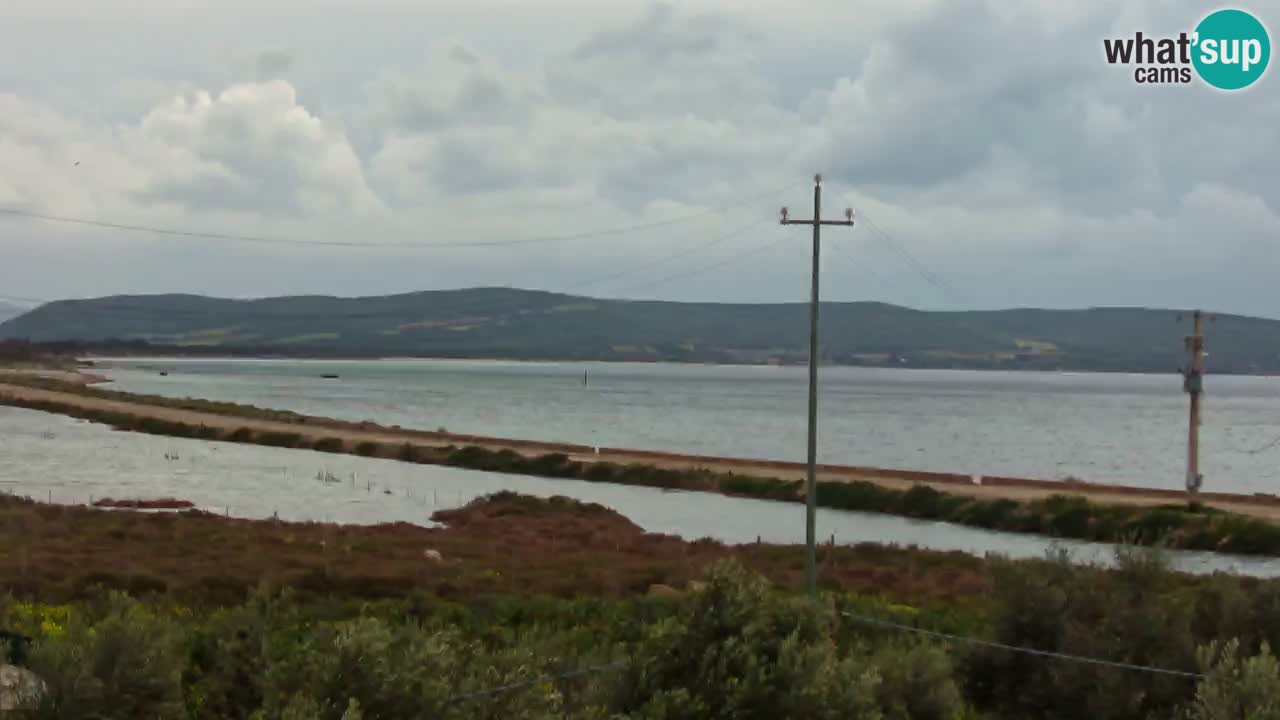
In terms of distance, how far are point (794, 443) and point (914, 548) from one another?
236 ft

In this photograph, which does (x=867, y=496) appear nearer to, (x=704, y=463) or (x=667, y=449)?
(x=704, y=463)

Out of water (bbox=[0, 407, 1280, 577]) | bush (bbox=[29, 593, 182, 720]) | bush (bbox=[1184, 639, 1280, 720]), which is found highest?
bush (bbox=[29, 593, 182, 720])

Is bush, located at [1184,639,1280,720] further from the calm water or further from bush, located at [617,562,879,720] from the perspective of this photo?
the calm water

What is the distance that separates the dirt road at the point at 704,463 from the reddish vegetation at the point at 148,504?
33384 millimetres

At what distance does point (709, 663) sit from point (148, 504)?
46.3m

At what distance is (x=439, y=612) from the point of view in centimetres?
2470

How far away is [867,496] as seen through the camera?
217ft

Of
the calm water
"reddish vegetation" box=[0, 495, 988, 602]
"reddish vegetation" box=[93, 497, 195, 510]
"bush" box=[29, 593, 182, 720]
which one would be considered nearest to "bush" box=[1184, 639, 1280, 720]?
"bush" box=[29, 593, 182, 720]

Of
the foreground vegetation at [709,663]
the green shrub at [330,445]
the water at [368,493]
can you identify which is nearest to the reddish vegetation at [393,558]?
the water at [368,493]

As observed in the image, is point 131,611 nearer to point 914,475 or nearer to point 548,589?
point 548,589

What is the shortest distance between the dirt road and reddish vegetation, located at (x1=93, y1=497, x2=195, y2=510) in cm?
3338

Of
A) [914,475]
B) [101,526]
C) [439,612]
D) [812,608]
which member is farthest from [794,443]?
[812,608]

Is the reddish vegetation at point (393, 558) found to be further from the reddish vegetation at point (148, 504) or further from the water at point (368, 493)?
the water at point (368, 493)

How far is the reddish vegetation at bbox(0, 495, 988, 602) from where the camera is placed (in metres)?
29.1
